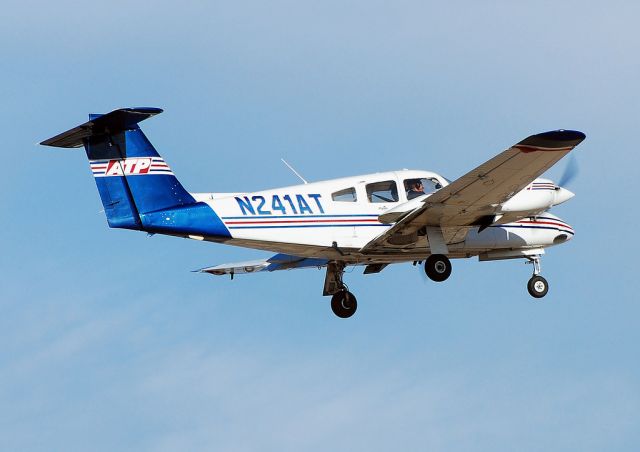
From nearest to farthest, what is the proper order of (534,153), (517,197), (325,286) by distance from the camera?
(534,153) → (517,197) → (325,286)

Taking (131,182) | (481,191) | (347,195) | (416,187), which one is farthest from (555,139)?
(131,182)

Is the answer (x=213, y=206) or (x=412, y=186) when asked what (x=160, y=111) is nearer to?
(x=213, y=206)

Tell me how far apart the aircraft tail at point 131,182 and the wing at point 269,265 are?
13.5ft

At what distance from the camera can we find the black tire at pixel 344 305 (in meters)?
32.0

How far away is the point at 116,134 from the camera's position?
28.7m

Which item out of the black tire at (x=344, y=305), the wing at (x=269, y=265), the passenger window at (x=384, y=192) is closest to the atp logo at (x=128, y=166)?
the passenger window at (x=384, y=192)

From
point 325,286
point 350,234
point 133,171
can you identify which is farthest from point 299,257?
point 133,171

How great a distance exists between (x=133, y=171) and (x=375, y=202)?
511cm

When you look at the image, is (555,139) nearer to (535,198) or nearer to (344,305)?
(535,198)

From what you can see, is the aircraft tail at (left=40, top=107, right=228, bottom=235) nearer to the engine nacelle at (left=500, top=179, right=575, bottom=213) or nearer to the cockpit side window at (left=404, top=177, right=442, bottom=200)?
the cockpit side window at (left=404, top=177, right=442, bottom=200)

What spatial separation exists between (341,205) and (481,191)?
302 centimetres

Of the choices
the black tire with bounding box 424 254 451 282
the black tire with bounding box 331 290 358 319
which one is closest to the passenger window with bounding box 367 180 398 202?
the black tire with bounding box 424 254 451 282

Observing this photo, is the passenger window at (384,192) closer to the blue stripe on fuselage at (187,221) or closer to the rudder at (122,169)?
the blue stripe on fuselage at (187,221)

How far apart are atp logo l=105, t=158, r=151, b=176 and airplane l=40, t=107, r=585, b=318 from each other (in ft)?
0.07
